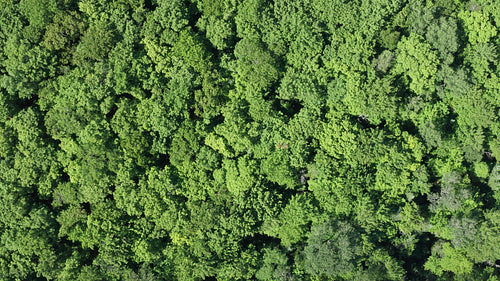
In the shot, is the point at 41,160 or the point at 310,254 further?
the point at 41,160

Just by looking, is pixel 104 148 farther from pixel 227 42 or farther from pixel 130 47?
pixel 227 42

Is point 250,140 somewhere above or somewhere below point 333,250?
above

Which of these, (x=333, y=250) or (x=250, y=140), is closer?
(x=333, y=250)

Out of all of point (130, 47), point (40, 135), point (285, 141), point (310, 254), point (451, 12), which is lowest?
point (310, 254)

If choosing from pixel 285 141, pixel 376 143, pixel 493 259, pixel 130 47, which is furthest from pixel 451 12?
pixel 130 47

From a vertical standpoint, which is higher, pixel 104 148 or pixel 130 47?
pixel 130 47

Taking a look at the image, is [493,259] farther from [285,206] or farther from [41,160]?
[41,160]

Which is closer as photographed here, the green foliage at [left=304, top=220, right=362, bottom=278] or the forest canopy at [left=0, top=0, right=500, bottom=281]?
the green foliage at [left=304, top=220, right=362, bottom=278]
